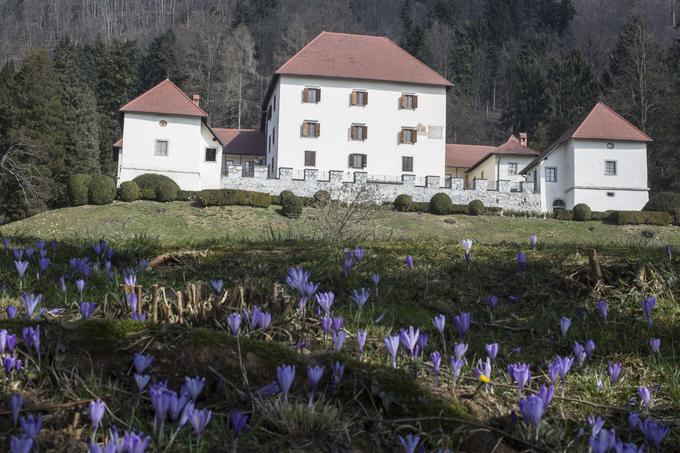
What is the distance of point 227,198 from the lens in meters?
32.2

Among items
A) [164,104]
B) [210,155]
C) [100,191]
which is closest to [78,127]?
[164,104]

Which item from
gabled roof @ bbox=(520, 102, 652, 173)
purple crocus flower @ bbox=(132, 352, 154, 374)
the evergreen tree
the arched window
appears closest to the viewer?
purple crocus flower @ bbox=(132, 352, 154, 374)

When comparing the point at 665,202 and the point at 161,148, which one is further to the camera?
the point at 161,148

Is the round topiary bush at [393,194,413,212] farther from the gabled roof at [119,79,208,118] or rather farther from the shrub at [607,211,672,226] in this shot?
the gabled roof at [119,79,208,118]

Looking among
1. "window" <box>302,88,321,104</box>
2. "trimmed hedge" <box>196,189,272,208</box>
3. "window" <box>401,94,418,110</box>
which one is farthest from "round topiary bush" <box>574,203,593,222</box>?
"window" <box>302,88,321,104</box>

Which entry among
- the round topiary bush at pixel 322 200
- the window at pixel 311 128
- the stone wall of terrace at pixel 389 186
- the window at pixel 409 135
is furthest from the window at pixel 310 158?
the round topiary bush at pixel 322 200

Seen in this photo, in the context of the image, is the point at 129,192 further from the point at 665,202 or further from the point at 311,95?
the point at 665,202

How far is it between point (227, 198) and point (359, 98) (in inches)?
623

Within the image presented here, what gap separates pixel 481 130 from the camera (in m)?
75.3

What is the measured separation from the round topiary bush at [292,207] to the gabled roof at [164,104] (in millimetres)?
11726

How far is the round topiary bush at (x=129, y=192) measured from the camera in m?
32.1

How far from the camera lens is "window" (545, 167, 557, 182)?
4500 cm

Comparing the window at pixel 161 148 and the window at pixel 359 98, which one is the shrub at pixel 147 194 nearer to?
the window at pixel 161 148

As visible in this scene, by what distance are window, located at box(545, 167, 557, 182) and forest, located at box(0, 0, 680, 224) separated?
8.29 metres
